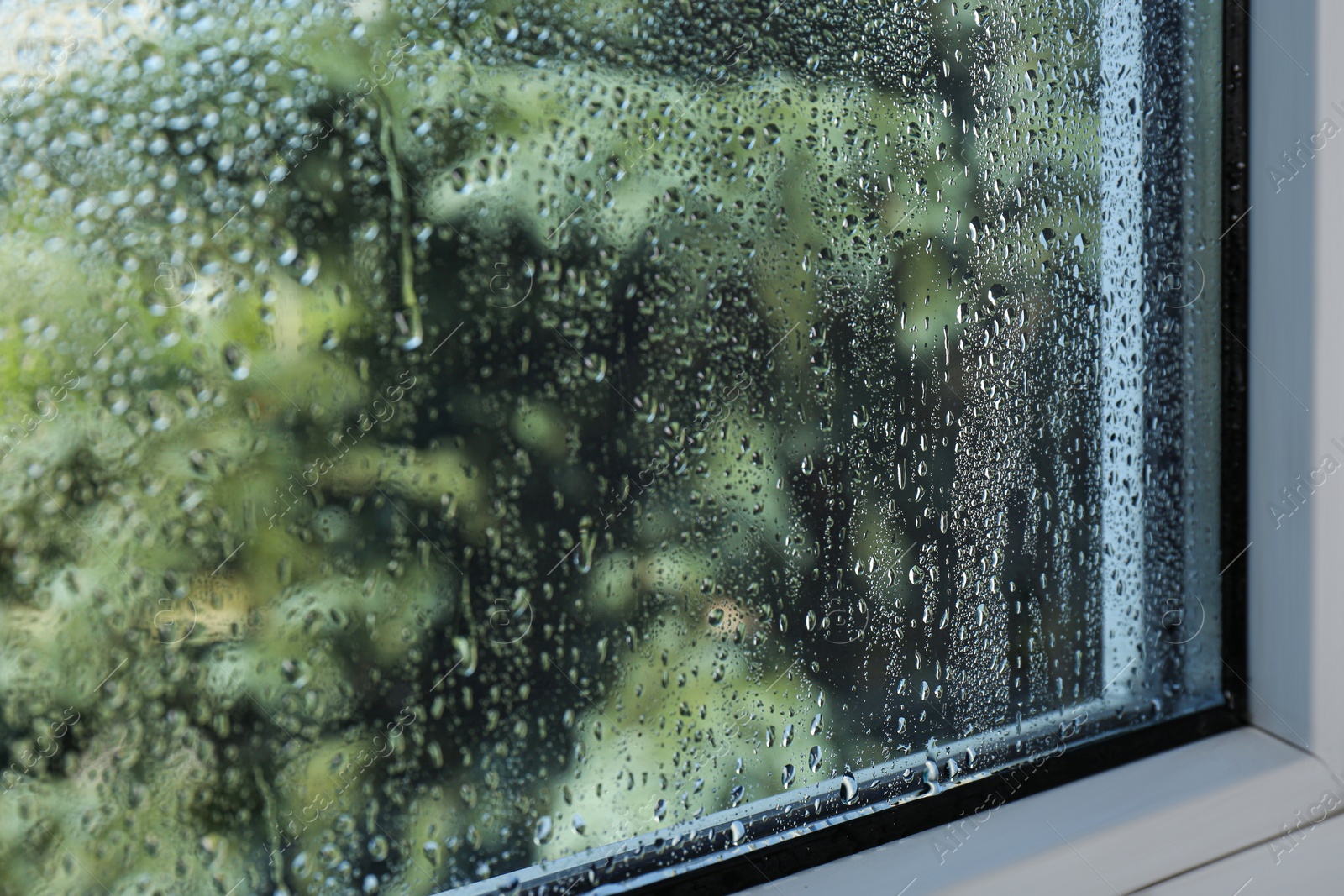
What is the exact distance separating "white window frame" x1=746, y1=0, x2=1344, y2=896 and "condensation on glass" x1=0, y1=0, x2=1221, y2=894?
33mm

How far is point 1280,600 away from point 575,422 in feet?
1.66

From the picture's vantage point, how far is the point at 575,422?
0.47 meters

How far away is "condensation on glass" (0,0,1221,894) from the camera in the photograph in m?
0.37

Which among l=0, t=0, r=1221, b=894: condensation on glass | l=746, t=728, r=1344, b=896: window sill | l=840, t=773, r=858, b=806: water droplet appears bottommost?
l=746, t=728, r=1344, b=896: window sill

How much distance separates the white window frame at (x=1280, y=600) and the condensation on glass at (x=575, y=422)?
3 cm

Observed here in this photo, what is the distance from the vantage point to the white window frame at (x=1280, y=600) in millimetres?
558

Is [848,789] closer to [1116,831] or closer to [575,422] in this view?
[1116,831]

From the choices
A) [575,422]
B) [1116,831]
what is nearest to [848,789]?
[1116,831]

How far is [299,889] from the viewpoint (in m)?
0.42

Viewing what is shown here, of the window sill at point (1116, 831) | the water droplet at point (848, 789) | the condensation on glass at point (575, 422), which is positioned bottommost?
the window sill at point (1116, 831)

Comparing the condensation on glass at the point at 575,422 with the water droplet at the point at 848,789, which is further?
the water droplet at the point at 848,789

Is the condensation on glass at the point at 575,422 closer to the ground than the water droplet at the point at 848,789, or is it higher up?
higher up

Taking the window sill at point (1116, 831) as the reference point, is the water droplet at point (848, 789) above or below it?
above

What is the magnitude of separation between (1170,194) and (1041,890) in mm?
459
